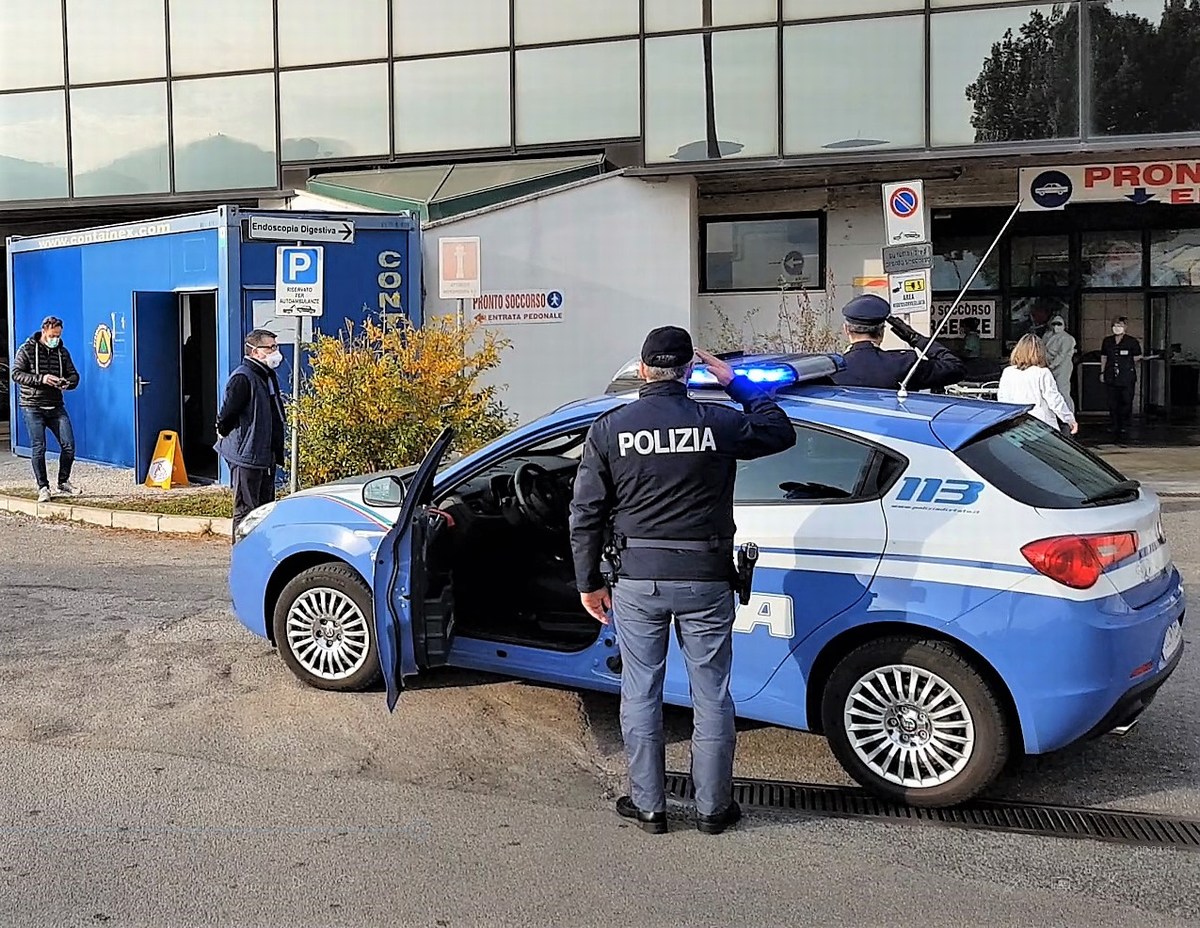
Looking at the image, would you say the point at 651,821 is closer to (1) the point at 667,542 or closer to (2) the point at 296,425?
(1) the point at 667,542

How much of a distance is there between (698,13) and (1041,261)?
8.04m

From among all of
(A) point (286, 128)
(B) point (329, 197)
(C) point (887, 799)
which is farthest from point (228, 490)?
(C) point (887, 799)

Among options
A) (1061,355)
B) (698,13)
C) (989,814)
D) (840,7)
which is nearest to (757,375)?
(989,814)

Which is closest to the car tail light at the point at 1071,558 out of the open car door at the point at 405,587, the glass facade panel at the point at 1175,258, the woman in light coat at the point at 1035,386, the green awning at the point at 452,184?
the open car door at the point at 405,587

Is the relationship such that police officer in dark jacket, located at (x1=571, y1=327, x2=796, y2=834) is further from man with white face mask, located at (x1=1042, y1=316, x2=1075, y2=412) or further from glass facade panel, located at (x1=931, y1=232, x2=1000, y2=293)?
glass facade panel, located at (x1=931, y1=232, x2=1000, y2=293)

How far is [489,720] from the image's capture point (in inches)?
226

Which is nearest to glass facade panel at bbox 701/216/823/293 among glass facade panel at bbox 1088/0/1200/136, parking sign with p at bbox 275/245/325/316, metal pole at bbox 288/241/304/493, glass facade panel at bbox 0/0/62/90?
glass facade panel at bbox 1088/0/1200/136

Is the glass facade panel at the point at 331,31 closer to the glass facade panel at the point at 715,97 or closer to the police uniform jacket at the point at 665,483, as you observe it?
the glass facade panel at the point at 715,97

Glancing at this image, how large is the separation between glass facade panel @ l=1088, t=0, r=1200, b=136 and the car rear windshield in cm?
1140

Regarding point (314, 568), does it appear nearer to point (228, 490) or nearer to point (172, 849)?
point (172, 849)

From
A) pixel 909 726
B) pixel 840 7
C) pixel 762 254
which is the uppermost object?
pixel 840 7

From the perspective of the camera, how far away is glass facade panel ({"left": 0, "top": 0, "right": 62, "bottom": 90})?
757 inches

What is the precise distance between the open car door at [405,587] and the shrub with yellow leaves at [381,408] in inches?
217

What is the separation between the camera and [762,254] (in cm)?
1858
